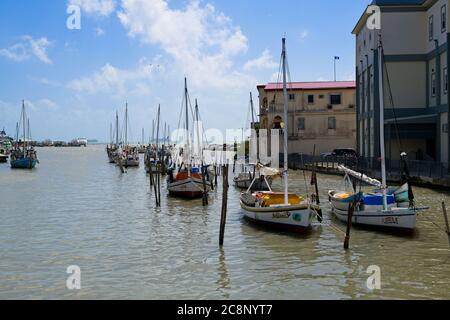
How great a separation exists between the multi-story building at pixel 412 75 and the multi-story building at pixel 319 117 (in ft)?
67.3

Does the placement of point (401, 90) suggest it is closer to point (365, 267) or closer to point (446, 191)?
point (446, 191)

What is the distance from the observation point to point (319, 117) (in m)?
73.1

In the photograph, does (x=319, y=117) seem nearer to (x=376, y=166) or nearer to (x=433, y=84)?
(x=433, y=84)

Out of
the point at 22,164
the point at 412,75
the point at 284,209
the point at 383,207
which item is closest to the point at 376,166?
the point at 412,75

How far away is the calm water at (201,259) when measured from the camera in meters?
15.7

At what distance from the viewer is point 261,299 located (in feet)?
48.9

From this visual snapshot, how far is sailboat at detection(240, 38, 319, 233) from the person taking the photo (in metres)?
23.2

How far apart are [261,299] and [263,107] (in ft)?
209

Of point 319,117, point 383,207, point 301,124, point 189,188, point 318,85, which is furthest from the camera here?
point 318,85

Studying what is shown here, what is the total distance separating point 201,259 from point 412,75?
35328mm

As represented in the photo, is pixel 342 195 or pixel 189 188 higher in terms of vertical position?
pixel 342 195

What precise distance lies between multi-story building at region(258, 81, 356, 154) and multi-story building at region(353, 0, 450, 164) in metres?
20.5

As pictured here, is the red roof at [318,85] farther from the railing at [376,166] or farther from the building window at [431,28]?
the building window at [431,28]
